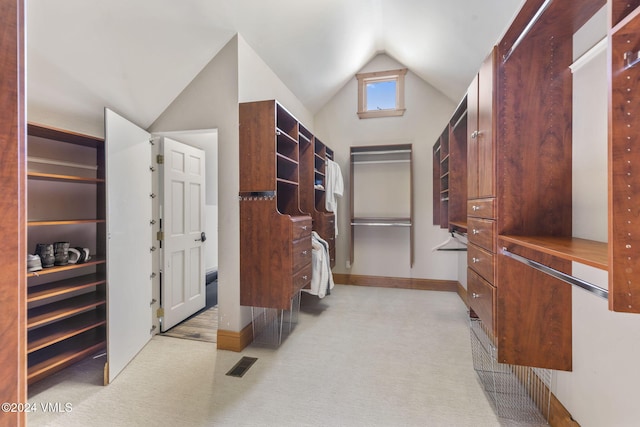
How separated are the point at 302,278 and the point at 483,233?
1576 mm

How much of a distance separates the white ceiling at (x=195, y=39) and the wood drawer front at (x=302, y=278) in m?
1.95

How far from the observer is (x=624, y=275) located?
74 centimetres

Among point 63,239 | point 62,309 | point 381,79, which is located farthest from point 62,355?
point 381,79

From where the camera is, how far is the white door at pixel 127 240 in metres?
2.01

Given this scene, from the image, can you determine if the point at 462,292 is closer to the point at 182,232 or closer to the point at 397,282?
the point at 397,282

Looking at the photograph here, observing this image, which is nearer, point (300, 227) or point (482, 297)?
point (482, 297)

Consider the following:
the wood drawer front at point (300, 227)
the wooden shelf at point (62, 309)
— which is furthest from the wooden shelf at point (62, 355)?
the wood drawer front at point (300, 227)

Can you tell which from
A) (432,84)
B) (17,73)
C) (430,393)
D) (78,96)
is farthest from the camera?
(432,84)

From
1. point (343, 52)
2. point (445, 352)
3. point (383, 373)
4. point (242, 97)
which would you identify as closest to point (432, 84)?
point (343, 52)

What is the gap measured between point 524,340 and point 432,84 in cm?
372

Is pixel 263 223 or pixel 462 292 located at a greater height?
pixel 263 223

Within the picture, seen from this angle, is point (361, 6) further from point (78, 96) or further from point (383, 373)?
point (383, 373)

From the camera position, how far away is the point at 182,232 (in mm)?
3059

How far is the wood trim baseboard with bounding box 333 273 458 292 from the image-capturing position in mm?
4234
